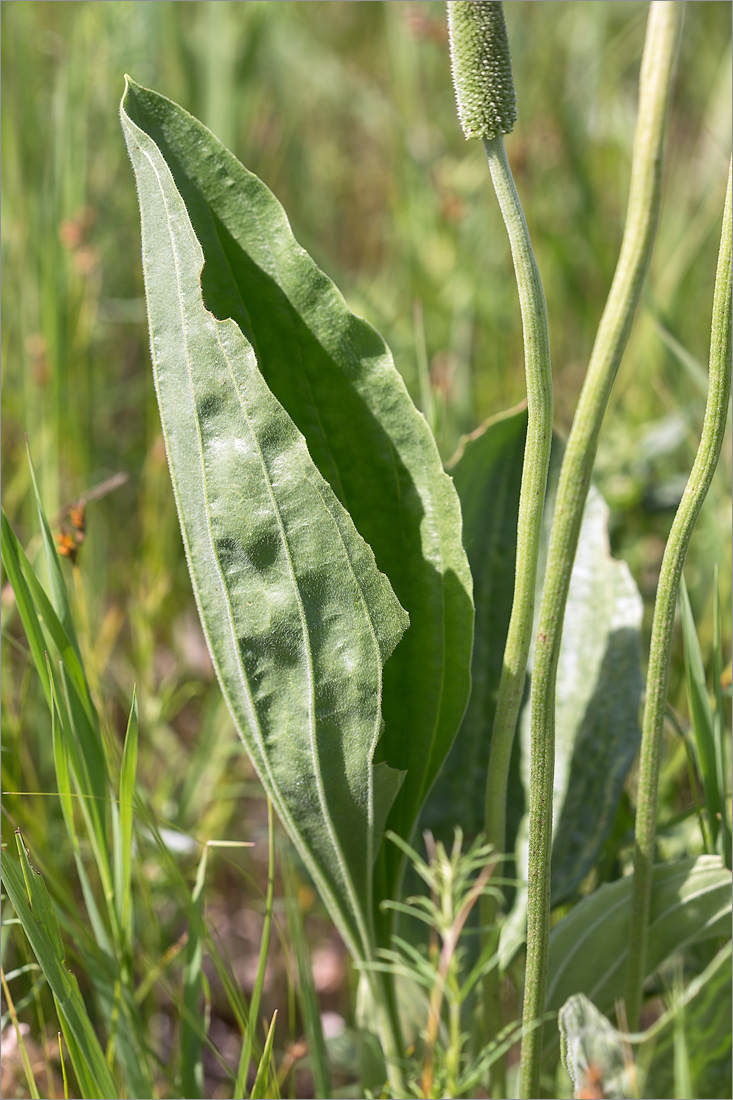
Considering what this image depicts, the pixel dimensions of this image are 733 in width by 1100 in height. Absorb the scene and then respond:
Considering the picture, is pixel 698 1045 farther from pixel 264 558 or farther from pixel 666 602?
pixel 264 558

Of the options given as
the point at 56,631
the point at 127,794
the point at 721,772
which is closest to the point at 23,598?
the point at 56,631

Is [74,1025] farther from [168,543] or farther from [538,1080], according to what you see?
[168,543]

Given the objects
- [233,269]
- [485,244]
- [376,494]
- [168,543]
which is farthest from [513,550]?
[485,244]

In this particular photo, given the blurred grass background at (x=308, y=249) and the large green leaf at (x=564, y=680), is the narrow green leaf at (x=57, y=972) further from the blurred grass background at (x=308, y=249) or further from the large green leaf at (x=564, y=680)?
the large green leaf at (x=564, y=680)

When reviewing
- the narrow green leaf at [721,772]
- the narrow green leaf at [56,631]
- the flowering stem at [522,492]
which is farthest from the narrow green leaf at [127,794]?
the narrow green leaf at [721,772]

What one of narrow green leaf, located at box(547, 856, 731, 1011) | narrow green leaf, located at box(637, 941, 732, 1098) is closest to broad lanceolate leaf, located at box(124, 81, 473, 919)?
narrow green leaf, located at box(547, 856, 731, 1011)

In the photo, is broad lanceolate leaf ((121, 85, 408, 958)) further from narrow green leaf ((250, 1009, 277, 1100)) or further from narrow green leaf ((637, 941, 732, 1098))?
narrow green leaf ((637, 941, 732, 1098))

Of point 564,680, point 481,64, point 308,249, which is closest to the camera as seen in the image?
→ point 481,64
